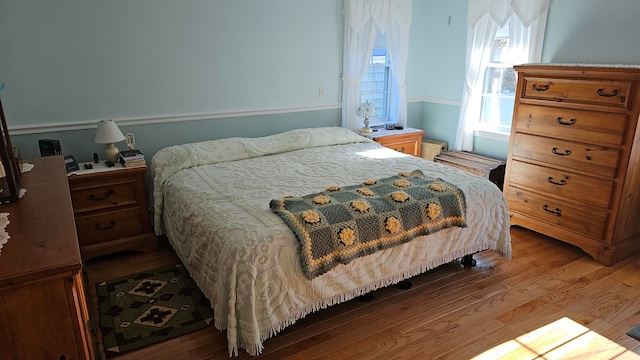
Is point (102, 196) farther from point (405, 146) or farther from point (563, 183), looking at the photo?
point (563, 183)

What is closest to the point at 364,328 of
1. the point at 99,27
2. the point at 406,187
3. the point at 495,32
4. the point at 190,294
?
the point at 406,187

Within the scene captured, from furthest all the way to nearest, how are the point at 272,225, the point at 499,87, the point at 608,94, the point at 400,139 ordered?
1. the point at 400,139
2. the point at 499,87
3. the point at 608,94
4. the point at 272,225

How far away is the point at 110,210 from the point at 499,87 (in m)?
3.54

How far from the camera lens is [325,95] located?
4.07 meters

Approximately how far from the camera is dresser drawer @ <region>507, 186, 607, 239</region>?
2.90m

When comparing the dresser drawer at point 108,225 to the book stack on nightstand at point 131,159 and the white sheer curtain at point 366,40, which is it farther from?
the white sheer curtain at point 366,40

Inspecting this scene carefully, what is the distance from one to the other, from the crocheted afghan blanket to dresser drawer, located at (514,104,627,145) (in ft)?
3.59

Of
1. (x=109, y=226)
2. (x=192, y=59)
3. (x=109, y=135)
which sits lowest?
(x=109, y=226)

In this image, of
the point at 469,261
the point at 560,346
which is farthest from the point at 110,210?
the point at 560,346

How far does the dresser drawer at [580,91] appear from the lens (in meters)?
2.62

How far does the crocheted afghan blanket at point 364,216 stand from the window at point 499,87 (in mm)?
1829

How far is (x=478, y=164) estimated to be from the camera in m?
3.87

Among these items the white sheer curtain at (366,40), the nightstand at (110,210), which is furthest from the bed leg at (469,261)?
the nightstand at (110,210)

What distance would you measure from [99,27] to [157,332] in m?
2.19
